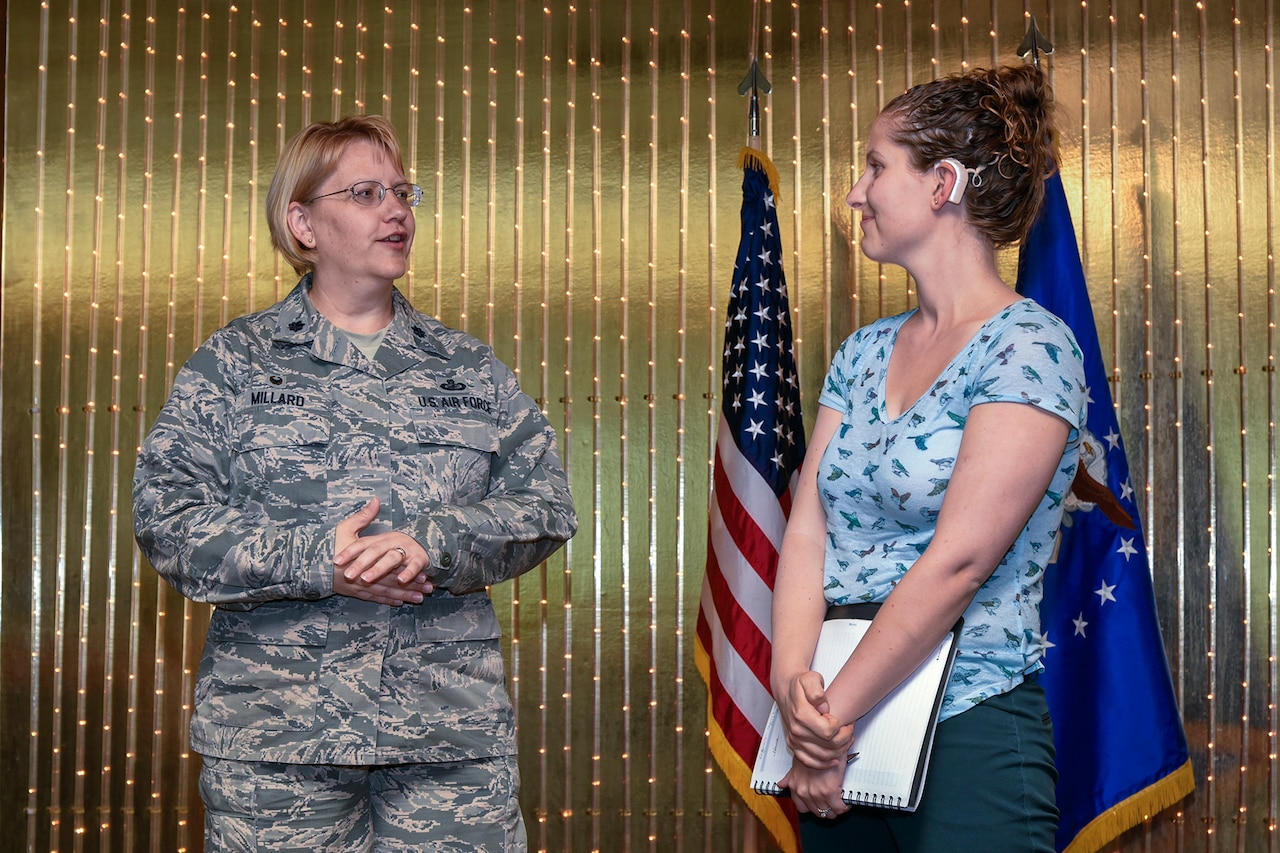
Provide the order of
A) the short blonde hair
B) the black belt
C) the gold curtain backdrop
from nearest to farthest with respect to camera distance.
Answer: the black belt → the short blonde hair → the gold curtain backdrop

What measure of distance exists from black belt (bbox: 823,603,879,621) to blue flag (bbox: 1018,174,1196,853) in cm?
159

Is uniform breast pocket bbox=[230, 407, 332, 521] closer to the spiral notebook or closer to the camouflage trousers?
the camouflage trousers

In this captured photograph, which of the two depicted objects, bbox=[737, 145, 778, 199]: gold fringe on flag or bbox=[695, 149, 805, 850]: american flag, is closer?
bbox=[695, 149, 805, 850]: american flag

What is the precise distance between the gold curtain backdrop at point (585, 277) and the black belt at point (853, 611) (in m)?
2.33

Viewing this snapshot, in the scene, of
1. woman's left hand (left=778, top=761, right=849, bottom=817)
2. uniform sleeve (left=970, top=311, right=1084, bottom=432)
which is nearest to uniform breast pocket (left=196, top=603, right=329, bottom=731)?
woman's left hand (left=778, top=761, right=849, bottom=817)

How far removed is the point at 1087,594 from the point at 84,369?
305 cm

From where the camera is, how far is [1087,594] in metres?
2.99

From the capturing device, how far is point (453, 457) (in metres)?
2.00

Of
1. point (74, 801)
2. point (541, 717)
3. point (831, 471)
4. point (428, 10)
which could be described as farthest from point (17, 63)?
point (831, 471)

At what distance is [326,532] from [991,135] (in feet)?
3.50

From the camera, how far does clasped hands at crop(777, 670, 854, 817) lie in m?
1.40

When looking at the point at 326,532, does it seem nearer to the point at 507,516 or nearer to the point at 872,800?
the point at 507,516

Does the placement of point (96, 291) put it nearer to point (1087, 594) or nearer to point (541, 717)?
point (541, 717)

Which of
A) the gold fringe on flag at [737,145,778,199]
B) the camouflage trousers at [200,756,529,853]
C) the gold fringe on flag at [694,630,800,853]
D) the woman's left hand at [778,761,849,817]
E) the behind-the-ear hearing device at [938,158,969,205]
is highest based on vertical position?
the gold fringe on flag at [737,145,778,199]
